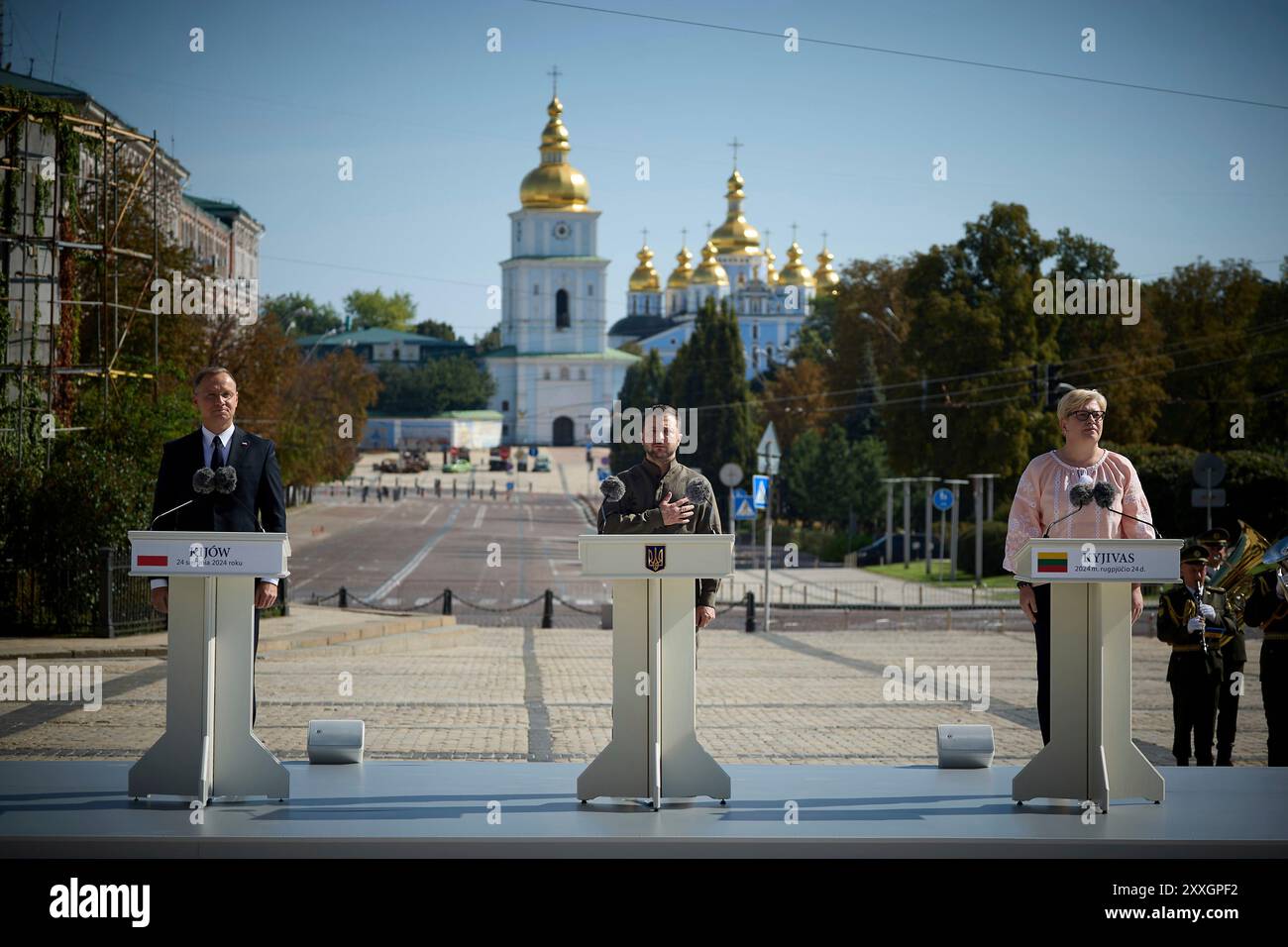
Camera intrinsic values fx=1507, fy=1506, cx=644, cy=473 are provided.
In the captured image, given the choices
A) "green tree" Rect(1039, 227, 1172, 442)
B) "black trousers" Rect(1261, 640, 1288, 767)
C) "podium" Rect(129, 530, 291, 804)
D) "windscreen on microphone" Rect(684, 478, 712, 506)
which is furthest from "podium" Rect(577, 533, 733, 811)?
"green tree" Rect(1039, 227, 1172, 442)

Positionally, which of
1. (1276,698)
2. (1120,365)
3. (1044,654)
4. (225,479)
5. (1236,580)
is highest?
(1120,365)

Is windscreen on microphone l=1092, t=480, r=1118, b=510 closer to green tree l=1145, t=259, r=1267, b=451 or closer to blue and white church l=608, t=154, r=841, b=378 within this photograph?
green tree l=1145, t=259, r=1267, b=451

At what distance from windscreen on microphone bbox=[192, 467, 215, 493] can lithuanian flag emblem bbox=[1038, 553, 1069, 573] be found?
416 cm

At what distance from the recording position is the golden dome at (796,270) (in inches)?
6201

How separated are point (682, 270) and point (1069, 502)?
173314 mm

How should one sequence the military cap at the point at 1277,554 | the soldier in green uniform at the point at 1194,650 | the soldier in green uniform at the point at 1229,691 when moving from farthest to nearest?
the soldier in green uniform at the point at 1229,691, the soldier in green uniform at the point at 1194,650, the military cap at the point at 1277,554

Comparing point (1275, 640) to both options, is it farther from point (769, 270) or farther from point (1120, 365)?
point (769, 270)

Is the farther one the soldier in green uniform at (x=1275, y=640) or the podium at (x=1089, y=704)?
the soldier in green uniform at (x=1275, y=640)

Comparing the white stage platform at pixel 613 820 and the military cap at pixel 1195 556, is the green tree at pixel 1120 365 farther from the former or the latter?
the white stage platform at pixel 613 820

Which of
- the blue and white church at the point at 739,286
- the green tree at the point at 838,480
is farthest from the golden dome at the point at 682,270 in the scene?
the green tree at the point at 838,480

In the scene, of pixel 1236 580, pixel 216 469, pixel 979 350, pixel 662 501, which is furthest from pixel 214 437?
pixel 979 350

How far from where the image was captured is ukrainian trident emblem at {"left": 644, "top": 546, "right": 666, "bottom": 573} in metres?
7.29

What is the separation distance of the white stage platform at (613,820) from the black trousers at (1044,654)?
0.45m

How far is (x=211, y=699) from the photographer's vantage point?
7418 mm
